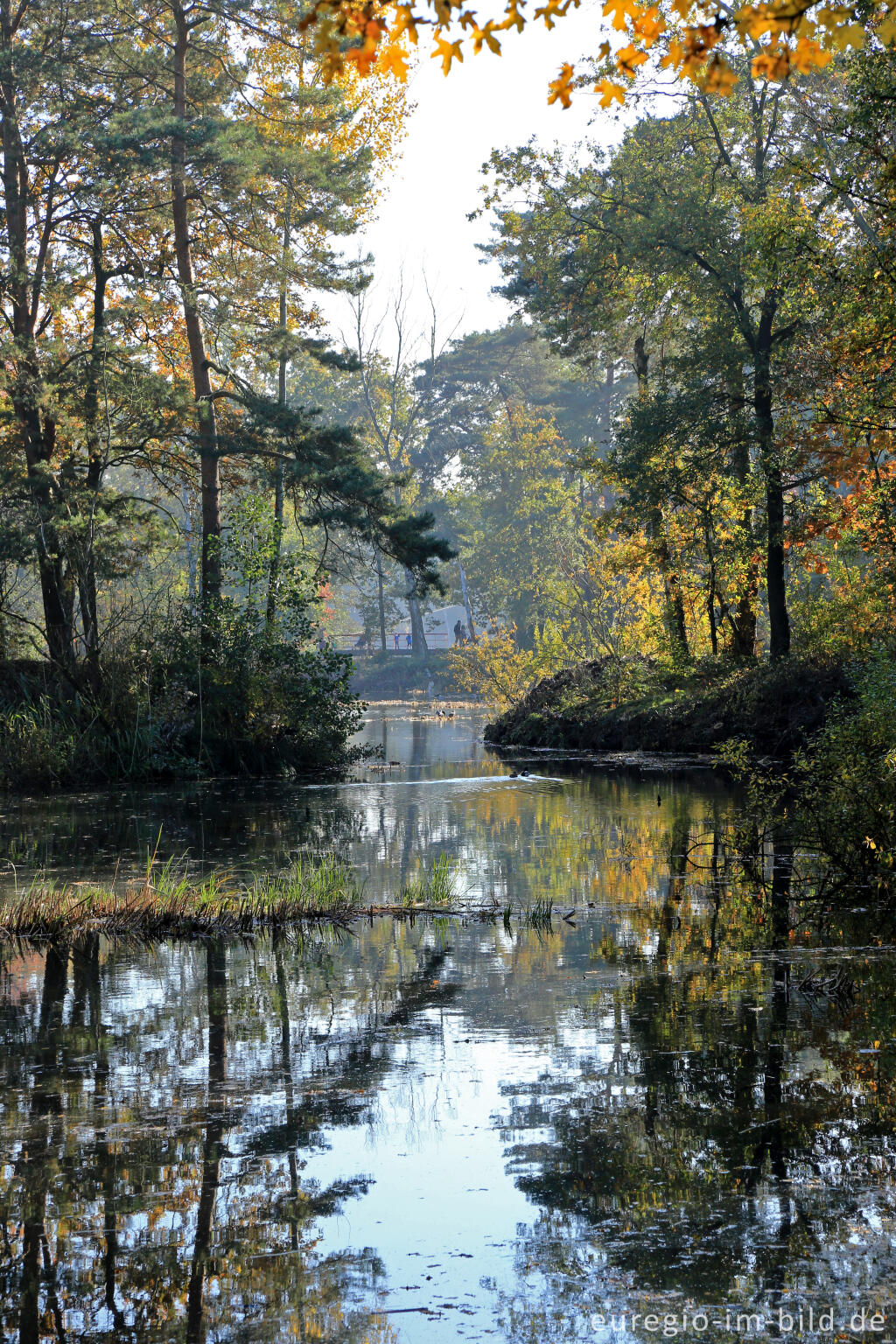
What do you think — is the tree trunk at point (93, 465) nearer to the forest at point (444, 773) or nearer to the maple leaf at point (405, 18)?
the forest at point (444, 773)

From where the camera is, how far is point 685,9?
3342 mm

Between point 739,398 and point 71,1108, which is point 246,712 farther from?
point 71,1108

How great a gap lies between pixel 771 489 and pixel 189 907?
613 inches

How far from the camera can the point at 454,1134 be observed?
14.8ft

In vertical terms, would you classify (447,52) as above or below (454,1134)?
above

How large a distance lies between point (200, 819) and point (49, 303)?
Answer: 12.6 m

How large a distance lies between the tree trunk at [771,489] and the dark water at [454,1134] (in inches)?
547

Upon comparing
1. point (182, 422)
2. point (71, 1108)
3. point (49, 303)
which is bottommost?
point (71, 1108)

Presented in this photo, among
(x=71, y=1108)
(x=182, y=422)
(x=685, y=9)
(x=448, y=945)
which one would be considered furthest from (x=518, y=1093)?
(x=182, y=422)

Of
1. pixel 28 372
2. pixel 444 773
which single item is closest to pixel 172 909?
pixel 444 773

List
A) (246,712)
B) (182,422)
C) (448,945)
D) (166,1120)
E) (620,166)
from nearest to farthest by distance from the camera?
(166,1120), (448,945), (246,712), (182,422), (620,166)

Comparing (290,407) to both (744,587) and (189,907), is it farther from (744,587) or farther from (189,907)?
(189,907)

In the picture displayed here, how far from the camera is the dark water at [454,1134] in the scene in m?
3.25

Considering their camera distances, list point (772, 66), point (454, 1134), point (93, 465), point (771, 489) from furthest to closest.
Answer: point (93, 465) → point (771, 489) → point (454, 1134) → point (772, 66)
